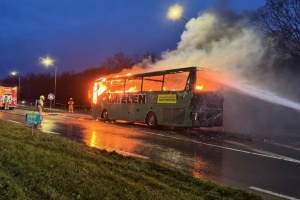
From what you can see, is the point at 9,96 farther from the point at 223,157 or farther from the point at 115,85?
the point at 223,157

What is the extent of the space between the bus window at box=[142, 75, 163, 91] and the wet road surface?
4535 millimetres

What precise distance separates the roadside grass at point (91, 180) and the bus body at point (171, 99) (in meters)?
10.3

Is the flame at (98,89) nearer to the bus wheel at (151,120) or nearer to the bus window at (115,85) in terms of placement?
the bus window at (115,85)

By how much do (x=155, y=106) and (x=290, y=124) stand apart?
427 inches

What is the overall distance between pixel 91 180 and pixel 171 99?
13732 millimetres

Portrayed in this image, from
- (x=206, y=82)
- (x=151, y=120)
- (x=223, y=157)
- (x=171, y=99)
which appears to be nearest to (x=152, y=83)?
(x=151, y=120)

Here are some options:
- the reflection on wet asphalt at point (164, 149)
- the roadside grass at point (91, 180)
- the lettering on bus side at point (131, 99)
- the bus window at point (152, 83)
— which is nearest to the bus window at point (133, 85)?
the lettering on bus side at point (131, 99)

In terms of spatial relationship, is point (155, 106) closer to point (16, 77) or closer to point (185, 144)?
point (185, 144)

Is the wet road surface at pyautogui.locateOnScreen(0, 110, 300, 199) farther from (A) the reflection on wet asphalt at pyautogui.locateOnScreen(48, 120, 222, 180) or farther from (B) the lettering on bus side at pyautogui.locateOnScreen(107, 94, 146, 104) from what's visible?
(B) the lettering on bus side at pyautogui.locateOnScreen(107, 94, 146, 104)

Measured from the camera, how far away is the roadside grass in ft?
17.9

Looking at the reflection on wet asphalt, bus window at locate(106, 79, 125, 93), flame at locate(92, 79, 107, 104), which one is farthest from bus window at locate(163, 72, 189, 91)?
flame at locate(92, 79, 107, 104)

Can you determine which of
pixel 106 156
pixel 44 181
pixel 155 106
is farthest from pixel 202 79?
pixel 44 181

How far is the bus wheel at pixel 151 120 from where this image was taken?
2089 centimetres

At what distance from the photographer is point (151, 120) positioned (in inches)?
835
